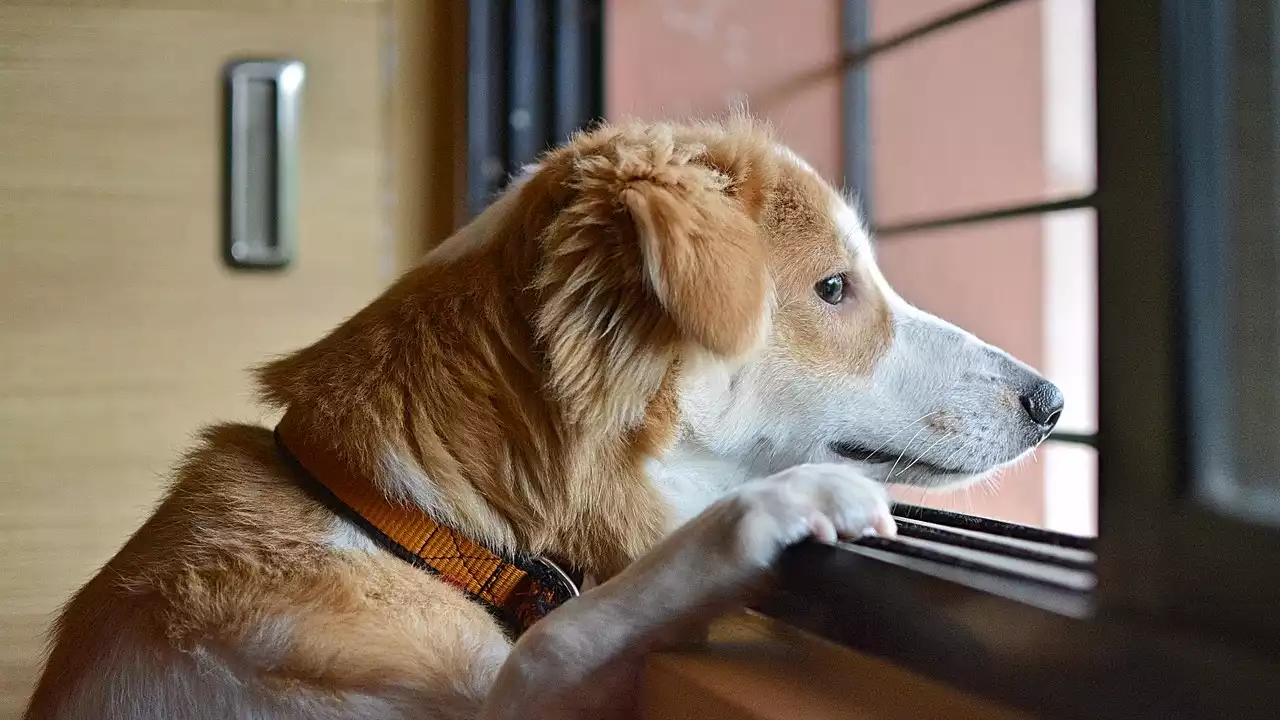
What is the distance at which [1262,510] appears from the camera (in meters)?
0.51

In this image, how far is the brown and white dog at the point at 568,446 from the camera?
76cm

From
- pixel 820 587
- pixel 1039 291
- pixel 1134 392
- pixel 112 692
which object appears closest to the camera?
pixel 1134 392

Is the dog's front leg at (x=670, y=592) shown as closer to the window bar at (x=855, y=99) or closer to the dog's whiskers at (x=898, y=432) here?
the dog's whiskers at (x=898, y=432)

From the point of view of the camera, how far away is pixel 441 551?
89 centimetres

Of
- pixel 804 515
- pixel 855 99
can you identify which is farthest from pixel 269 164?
pixel 804 515

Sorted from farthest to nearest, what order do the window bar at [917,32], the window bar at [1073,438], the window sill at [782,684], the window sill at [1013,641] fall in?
the window bar at [917,32] → the window bar at [1073,438] → the window sill at [782,684] → the window sill at [1013,641]

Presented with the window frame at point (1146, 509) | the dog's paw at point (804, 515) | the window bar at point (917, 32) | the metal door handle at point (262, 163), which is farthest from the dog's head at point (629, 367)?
the metal door handle at point (262, 163)

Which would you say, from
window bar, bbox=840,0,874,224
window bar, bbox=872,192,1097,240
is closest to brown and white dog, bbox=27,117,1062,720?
window bar, bbox=872,192,1097,240

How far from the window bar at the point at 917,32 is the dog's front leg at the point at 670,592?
116 centimetres

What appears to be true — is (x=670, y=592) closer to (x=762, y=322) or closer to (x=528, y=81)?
(x=762, y=322)

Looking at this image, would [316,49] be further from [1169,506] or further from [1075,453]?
[1169,506]

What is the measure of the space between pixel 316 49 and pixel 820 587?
1.80 m

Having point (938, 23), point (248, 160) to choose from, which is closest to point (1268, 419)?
point (938, 23)

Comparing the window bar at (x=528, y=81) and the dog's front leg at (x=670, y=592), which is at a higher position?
the window bar at (x=528, y=81)
